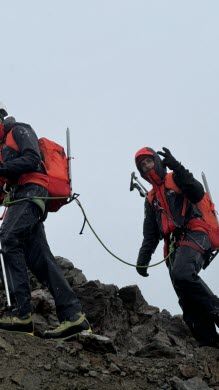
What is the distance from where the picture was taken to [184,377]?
797cm

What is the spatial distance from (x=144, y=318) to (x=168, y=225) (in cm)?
315

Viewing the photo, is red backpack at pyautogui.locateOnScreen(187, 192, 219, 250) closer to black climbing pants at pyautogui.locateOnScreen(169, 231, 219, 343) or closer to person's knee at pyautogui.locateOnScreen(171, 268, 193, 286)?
black climbing pants at pyautogui.locateOnScreen(169, 231, 219, 343)

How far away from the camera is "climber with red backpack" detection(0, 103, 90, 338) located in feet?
27.5

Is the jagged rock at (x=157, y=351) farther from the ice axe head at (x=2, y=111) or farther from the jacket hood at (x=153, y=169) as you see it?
the ice axe head at (x=2, y=111)

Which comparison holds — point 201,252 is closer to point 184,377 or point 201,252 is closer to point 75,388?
point 184,377

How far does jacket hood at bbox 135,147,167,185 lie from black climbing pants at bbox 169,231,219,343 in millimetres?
1105

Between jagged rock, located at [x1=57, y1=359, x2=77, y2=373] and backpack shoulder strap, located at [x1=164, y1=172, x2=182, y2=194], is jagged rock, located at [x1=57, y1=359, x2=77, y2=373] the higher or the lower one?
the lower one

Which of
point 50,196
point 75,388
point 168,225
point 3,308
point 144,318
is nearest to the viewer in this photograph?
point 75,388

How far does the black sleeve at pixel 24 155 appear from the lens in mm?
8680

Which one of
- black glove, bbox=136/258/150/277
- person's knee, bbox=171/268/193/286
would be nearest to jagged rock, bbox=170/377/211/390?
person's knee, bbox=171/268/193/286

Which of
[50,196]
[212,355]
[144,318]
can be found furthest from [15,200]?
[144,318]

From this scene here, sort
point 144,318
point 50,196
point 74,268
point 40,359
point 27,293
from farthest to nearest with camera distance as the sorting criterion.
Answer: point 74,268, point 144,318, point 50,196, point 27,293, point 40,359

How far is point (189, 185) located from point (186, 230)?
0.85 metres

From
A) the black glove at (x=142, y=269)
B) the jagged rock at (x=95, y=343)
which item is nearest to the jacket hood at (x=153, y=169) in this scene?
the black glove at (x=142, y=269)
